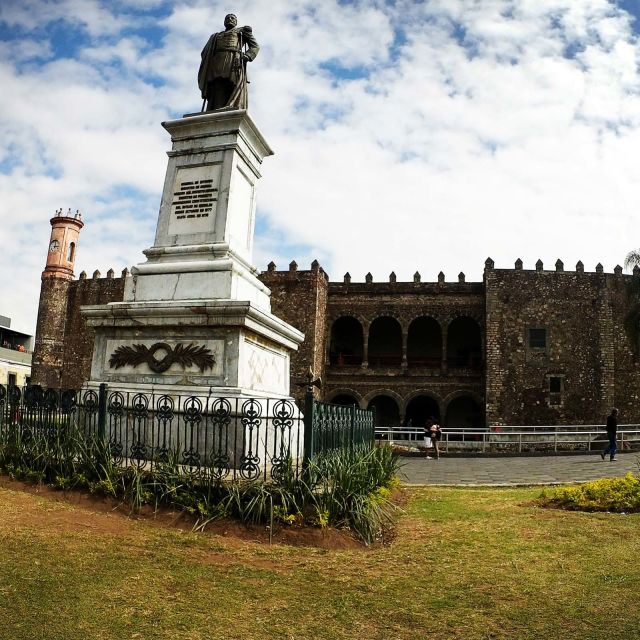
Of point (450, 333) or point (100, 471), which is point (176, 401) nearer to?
point (100, 471)

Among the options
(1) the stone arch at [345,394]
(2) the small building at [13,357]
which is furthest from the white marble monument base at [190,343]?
(2) the small building at [13,357]

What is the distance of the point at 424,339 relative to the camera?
30.8 metres

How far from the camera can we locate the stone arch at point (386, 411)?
29656 millimetres

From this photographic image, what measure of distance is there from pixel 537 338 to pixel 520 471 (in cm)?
1573

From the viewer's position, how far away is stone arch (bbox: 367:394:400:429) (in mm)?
29656

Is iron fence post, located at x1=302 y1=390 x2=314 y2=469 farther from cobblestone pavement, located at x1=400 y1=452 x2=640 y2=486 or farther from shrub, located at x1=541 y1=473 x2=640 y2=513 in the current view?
cobblestone pavement, located at x1=400 y1=452 x2=640 y2=486

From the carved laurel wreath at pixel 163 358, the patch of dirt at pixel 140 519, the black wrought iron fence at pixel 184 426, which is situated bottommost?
the patch of dirt at pixel 140 519

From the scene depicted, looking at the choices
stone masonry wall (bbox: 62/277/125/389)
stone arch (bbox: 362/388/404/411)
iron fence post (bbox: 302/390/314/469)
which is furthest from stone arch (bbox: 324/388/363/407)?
iron fence post (bbox: 302/390/314/469)

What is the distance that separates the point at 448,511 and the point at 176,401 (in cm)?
288

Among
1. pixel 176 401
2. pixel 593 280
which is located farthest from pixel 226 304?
pixel 593 280

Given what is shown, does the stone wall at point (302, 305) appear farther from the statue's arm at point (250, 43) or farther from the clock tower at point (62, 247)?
the statue's arm at point (250, 43)

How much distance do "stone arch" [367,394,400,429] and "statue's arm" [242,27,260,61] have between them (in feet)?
75.7

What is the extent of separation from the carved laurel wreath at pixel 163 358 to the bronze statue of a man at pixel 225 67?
308 centimetres

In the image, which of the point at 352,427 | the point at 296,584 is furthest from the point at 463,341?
the point at 296,584
